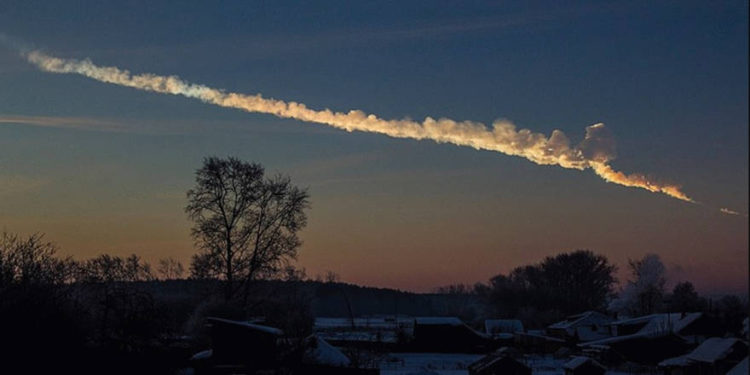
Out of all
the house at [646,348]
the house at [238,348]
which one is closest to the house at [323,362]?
the house at [238,348]

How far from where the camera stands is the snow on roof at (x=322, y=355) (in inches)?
1585

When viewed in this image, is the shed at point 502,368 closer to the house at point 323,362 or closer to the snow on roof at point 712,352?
the house at point 323,362

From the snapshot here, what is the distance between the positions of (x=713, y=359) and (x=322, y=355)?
72.7 ft

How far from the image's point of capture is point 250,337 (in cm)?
3859

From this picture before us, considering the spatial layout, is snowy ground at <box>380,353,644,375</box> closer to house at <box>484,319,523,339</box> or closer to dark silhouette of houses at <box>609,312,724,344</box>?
dark silhouette of houses at <box>609,312,724,344</box>

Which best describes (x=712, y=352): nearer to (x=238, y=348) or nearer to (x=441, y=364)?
(x=441, y=364)

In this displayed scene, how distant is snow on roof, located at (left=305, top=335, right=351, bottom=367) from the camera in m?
40.2

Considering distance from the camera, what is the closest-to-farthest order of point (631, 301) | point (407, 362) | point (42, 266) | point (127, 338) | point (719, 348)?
point (42, 266), point (127, 338), point (719, 348), point (407, 362), point (631, 301)

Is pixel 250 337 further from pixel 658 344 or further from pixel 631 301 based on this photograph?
pixel 631 301

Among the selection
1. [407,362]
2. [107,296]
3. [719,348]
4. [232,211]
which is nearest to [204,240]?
[232,211]

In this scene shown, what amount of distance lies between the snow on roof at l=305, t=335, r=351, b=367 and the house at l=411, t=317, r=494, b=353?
3620 centimetres

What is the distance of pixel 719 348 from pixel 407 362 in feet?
80.6

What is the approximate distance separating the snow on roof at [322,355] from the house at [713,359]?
20780 mm

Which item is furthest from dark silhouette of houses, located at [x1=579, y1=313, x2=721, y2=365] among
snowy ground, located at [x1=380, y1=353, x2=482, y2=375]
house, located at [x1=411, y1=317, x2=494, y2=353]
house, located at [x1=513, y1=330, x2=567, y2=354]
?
snowy ground, located at [x1=380, y1=353, x2=482, y2=375]
